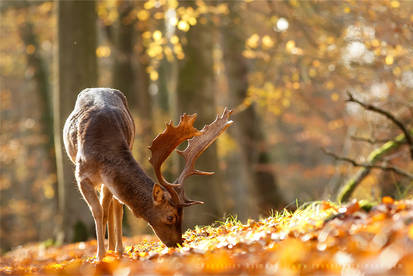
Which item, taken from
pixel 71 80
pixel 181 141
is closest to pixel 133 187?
pixel 181 141

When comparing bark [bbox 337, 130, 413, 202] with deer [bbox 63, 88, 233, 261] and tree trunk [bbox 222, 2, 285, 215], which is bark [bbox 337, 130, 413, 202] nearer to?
deer [bbox 63, 88, 233, 261]

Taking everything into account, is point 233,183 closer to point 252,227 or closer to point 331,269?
→ point 252,227

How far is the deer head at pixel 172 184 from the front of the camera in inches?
274

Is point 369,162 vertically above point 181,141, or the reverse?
point 181,141

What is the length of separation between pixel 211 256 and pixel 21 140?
26567 mm

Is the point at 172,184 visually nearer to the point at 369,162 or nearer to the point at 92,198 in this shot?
the point at 92,198

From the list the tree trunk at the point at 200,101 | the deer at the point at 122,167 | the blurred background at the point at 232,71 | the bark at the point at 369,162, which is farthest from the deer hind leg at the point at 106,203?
the tree trunk at the point at 200,101

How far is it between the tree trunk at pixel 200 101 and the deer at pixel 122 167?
5869 mm

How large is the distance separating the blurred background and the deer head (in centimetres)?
144

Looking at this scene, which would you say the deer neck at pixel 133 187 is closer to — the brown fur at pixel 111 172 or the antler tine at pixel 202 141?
the brown fur at pixel 111 172

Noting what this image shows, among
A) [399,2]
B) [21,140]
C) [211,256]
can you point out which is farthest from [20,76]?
[211,256]

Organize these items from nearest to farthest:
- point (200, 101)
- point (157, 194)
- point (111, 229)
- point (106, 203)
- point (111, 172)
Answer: point (157, 194), point (111, 172), point (106, 203), point (111, 229), point (200, 101)

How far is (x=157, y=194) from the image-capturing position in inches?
271

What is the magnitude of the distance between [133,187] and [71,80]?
7.46 metres
